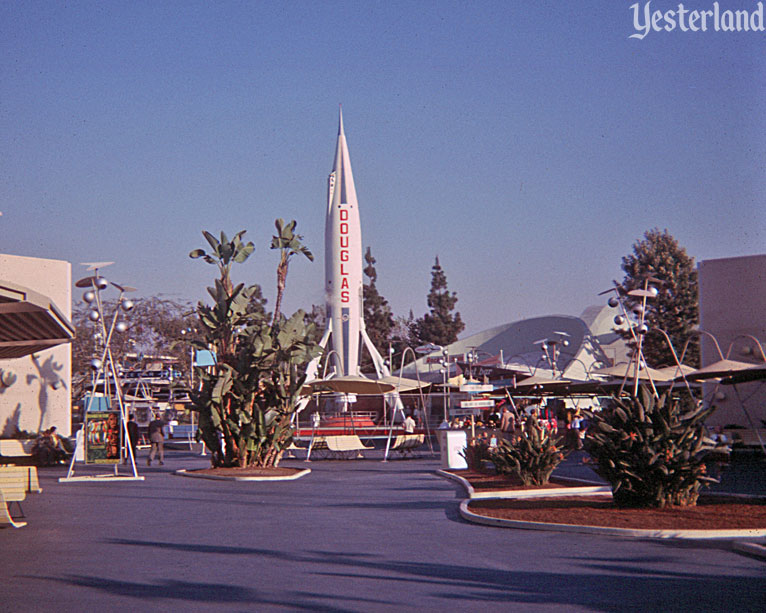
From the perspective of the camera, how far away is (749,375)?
21750mm

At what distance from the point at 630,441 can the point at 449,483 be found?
759 cm

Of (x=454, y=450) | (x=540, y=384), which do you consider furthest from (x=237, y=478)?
(x=540, y=384)

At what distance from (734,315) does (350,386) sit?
13.7 m

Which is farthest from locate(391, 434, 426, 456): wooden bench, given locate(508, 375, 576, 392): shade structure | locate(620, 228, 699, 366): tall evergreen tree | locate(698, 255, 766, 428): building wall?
locate(620, 228, 699, 366): tall evergreen tree

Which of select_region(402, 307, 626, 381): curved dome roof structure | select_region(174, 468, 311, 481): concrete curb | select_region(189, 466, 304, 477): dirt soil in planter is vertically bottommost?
select_region(174, 468, 311, 481): concrete curb

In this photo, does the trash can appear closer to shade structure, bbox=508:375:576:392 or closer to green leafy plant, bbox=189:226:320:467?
green leafy plant, bbox=189:226:320:467

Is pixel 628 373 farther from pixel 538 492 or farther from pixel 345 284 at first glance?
pixel 345 284

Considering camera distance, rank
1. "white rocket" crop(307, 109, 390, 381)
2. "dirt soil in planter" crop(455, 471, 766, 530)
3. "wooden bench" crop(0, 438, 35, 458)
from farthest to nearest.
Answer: "white rocket" crop(307, 109, 390, 381) → "wooden bench" crop(0, 438, 35, 458) → "dirt soil in planter" crop(455, 471, 766, 530)

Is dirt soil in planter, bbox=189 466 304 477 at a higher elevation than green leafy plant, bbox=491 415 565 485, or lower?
lower

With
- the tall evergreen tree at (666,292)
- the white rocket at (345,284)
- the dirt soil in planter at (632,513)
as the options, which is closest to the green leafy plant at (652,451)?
the dirt soil in planter at (632,513)

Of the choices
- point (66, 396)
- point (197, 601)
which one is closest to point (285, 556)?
point (197, 601)

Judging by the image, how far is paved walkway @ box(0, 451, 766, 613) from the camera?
7.10 metres

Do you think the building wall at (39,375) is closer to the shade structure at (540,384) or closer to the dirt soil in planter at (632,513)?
the shade structure at (540,384)

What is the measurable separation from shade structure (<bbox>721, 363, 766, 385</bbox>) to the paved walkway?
33.4 ft
